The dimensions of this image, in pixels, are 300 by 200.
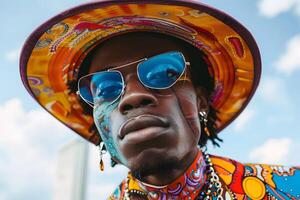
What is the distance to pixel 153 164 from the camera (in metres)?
1.82

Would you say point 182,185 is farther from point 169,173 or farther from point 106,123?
point 106,123

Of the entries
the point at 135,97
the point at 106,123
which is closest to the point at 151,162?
the point at 135,97

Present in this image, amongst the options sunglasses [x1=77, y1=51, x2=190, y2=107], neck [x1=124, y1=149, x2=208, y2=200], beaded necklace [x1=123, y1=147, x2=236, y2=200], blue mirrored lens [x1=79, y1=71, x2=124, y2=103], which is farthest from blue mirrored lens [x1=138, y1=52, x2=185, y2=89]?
beaded necklace [x1=123, y1=147, x2=236, y2=200]

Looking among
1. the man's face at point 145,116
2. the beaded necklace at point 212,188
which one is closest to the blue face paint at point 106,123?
the man's face at point 145,116

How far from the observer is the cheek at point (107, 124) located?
6.82 feet

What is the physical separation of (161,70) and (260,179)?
0.92 metres

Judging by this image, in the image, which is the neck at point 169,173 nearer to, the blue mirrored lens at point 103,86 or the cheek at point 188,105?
the cheek at point 188,105

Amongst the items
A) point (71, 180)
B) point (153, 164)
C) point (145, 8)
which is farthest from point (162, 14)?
point (71, 180)

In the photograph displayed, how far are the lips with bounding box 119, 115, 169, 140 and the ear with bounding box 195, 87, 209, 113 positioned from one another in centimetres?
51

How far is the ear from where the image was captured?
93.0 inches

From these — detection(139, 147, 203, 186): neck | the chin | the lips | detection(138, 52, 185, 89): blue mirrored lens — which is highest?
detection(138, 52, 185, 89): blue mirrored lens

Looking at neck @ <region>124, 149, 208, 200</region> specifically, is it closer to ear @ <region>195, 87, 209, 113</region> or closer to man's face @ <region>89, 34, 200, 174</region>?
man's face @ <region>89, 34, 200, 174</region>

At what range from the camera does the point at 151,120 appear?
1849 millimetres

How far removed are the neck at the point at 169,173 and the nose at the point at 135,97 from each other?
0.31 meters
